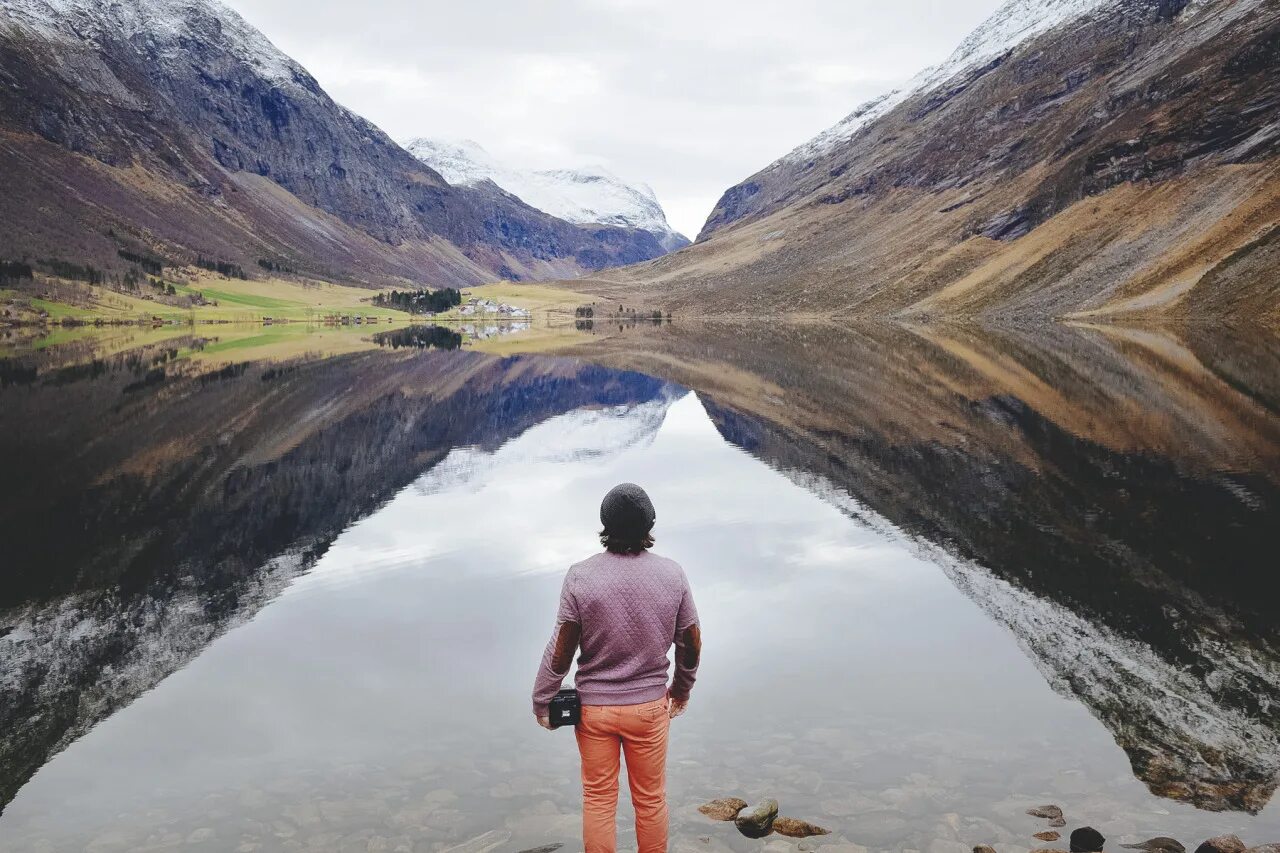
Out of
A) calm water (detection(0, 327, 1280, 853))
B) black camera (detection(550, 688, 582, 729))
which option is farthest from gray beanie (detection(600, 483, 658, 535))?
calm water (detection(0, 327, 1280, 853))

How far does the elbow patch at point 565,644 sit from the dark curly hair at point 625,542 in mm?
696

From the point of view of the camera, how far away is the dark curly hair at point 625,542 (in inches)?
305

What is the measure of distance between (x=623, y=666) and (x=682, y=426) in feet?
114

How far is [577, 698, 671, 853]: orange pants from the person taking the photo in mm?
7934

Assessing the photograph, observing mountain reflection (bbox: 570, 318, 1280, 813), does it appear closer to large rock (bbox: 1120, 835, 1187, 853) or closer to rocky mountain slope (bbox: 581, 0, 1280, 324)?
large rock (bbox: 1120, 835, 1187, 853)

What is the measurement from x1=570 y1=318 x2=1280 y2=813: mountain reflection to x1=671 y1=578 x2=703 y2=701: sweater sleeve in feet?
18.9

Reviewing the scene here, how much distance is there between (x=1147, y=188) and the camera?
14238 cm

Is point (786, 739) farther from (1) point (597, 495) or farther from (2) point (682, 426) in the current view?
(2) point (682, 426)

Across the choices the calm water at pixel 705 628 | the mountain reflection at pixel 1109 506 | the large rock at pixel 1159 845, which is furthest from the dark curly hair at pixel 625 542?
the mountain reflection at pixel 1109 506

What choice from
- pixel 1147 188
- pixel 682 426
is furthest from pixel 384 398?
pixel 1147 188

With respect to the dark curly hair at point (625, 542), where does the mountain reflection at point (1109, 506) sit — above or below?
below

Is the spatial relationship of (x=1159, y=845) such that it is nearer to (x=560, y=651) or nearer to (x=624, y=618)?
(x=624, y=618)

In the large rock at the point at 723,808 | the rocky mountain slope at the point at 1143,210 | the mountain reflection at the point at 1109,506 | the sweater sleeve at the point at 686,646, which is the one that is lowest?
the large rock at the point at 723,808

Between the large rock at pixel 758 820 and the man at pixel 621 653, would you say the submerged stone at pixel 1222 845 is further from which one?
the man at pixel 621 653
